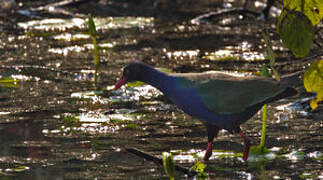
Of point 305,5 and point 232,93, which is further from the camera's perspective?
point 232,93

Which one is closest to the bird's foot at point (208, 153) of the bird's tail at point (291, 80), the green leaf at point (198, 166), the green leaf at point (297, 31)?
the green leaf at point (198, 166)

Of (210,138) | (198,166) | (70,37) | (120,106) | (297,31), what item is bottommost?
(198,166)

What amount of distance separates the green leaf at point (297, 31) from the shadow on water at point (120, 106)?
1.50 m

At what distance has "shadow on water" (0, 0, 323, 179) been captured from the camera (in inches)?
237

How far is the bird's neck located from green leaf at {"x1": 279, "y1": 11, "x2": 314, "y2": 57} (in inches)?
71.8

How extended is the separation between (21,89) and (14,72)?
84 centimetres

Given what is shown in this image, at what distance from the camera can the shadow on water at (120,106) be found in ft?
19.8

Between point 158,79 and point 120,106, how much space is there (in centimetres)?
217

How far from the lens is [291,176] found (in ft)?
18.2

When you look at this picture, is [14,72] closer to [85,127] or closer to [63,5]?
[85,127]

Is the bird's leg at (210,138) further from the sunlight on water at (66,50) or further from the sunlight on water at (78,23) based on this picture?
the sunlight on water at (78,23)

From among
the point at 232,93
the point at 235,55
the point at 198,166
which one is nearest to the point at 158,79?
the point at 232,93

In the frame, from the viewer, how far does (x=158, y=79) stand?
6094 millimetres

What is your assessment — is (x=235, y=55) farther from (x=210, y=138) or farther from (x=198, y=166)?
(x=198, y=166)
